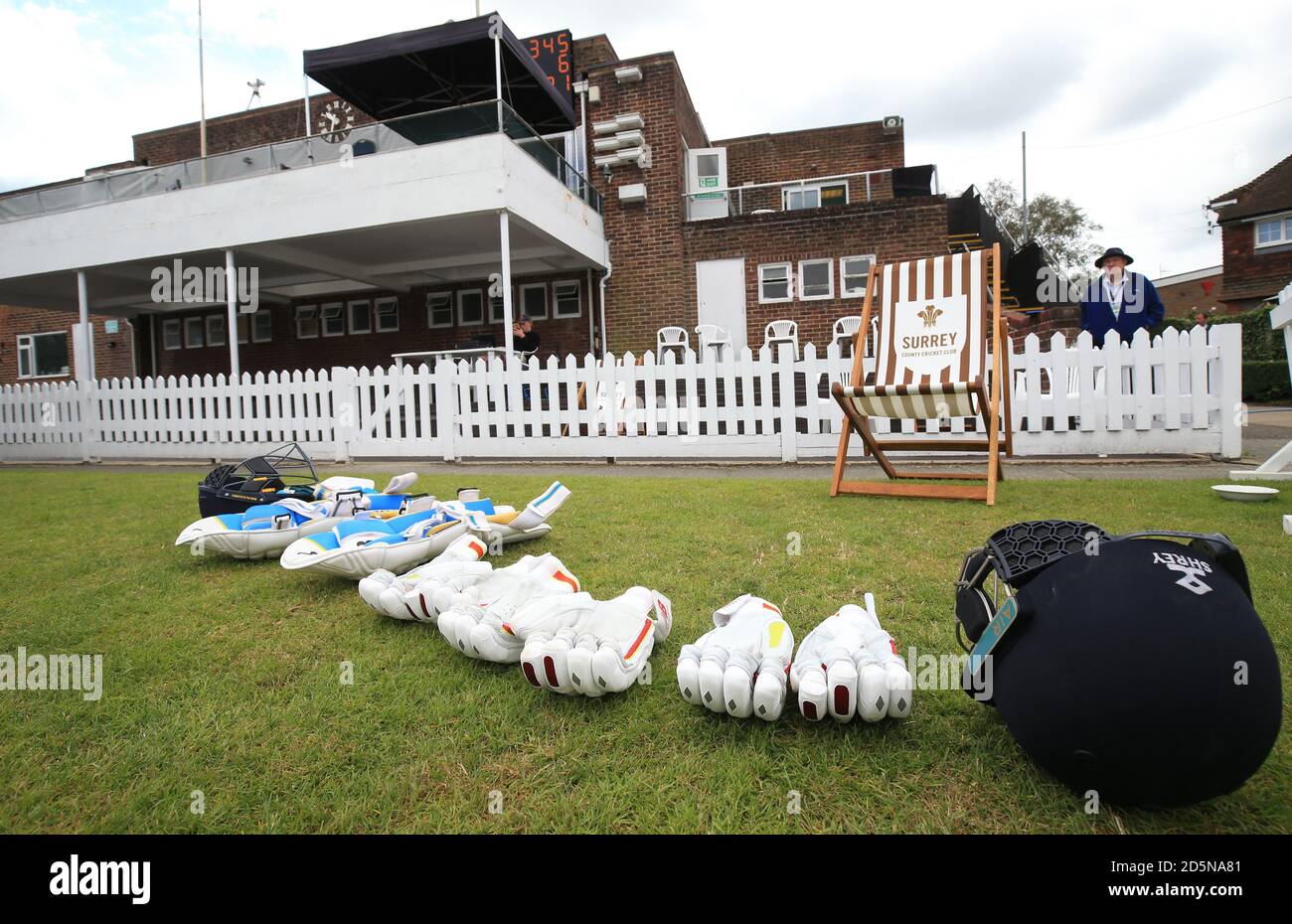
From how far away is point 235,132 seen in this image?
18.9 metres

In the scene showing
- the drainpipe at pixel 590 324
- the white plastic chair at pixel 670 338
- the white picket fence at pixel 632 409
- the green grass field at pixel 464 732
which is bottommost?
the green grass field at pixel 464 732

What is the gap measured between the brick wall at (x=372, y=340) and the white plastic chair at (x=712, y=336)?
2.90m

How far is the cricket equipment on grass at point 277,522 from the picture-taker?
3.05m

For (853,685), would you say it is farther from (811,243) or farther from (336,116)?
(336,116)

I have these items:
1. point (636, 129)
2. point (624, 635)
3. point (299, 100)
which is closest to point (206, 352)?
point (299, 100)

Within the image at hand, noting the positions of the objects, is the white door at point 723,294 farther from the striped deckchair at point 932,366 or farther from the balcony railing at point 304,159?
the striped deckchair at point 932,366

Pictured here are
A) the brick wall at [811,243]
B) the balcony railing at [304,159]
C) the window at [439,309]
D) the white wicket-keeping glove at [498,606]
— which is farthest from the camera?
the window at [439,309]

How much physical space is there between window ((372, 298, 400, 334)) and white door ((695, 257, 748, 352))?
7863mm

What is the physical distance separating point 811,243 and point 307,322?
522 inches

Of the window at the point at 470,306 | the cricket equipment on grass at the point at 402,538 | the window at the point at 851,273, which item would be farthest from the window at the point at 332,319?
the cricket equipment on grass at the point at 402,538

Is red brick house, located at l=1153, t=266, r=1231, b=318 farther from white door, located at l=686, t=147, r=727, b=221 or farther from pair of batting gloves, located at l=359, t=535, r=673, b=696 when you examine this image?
pair of batting gloves, located at l=359, t=535, r=673, b=696

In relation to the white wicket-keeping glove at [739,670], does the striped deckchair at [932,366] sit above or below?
above

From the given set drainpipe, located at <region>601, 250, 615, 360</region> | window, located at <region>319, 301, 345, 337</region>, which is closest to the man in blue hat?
drainpipe, located at <region>601, 250, 615, 360</region>

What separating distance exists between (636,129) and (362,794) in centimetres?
1597
